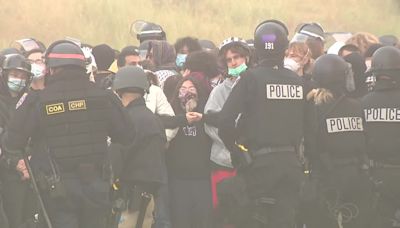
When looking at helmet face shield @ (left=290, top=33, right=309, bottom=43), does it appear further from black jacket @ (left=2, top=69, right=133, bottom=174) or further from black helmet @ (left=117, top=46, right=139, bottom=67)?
black jacket @ (left=2, top=69, right=133, bottom=174)

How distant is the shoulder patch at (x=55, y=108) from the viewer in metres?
8.19

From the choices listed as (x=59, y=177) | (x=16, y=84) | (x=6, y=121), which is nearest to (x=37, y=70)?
(x=16, y=84)

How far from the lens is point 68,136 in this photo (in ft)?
27.0

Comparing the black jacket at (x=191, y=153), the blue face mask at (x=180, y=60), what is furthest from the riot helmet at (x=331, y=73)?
the blue face mask at (x=180, y=60)

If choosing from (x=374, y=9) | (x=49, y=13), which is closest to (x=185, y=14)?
(x=49, y=13)

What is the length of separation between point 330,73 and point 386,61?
0.64 m

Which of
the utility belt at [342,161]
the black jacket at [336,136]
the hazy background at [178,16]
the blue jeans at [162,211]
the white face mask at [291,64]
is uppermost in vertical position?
the white face mask at [291,64]

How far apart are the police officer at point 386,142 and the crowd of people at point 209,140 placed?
0.04ft

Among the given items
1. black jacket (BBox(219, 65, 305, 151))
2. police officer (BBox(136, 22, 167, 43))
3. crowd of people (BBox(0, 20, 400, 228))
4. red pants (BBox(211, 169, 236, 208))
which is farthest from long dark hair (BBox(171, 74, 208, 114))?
police officer (BBox(136, 22, 167, 43))

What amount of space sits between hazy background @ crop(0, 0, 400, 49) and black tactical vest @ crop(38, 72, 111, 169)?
21.0 meters

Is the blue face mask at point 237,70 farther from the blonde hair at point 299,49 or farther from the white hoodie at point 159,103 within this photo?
the blonde hair at point 299,49

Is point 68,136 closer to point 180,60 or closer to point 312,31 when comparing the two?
point 180,60

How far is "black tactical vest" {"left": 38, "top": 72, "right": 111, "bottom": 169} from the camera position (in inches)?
323

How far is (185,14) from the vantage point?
106 feet
